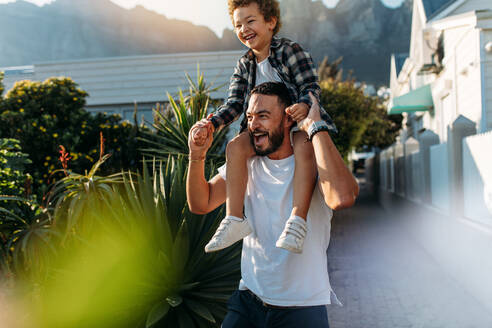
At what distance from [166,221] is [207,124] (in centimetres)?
157

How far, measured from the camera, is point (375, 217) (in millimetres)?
14609

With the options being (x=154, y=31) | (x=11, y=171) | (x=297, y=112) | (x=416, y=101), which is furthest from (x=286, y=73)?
(x=154, y=31)

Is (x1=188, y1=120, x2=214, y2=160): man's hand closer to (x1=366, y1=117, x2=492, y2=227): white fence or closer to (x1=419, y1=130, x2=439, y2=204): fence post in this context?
(x1=366, y1=117, x2=492, y2=227): white fence

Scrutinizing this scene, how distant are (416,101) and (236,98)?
15296mm

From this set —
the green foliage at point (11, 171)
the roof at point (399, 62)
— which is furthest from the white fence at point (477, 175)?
the roof at point (399, 62)

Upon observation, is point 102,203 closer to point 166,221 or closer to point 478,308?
point 166,221

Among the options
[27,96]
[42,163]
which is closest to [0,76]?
[27,96]

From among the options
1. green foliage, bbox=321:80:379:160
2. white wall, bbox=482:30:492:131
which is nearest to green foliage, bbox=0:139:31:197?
white wall, bbox=482:30:492:131

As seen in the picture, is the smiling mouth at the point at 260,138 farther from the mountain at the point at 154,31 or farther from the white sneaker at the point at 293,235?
the mountain at the point at 154,31

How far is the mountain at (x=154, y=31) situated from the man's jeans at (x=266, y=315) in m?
115

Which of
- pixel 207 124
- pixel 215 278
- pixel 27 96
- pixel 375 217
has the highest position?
pixel 27 96

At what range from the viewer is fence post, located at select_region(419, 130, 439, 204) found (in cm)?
938

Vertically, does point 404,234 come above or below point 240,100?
below

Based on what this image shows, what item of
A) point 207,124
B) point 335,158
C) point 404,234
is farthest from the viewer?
point 404,234
